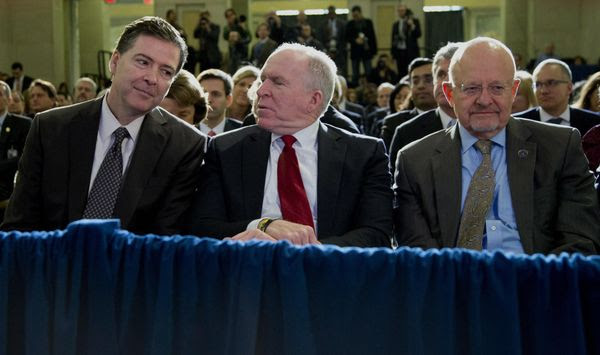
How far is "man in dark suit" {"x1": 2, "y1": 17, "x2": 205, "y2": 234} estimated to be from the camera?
2.93m

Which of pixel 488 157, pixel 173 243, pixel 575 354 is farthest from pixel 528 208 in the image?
pixel 173 243

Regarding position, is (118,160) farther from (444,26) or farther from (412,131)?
(444,26)

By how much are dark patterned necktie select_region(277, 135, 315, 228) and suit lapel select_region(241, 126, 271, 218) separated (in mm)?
60

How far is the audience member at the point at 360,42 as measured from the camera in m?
17.9

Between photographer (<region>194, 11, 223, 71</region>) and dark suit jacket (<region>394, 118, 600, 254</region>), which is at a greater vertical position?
photographer (<region>194, 11, 223, 71</region>)

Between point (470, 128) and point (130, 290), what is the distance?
1.88 meters

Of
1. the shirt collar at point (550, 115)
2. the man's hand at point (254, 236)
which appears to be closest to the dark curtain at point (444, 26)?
the shirt collar at point (550, 115)

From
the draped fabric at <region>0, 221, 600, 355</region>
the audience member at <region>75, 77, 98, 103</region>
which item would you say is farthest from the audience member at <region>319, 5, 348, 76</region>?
the draped fabric at <region>0, 221, 600, 355</region>

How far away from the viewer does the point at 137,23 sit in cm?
324

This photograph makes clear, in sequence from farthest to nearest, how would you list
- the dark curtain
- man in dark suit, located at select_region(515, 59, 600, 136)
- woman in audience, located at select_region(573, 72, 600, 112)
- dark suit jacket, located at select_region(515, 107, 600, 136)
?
the dark curtain
woman in audience, located at select_region(573, 72, 600, 112)
man in dark suit, located at select_region(515, 59, 600, 136)
dark suit jacket, located at select_region(515, 107, 600, 136)

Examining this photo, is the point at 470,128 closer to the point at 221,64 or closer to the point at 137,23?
the point at 137,23

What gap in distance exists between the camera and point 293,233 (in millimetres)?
2395

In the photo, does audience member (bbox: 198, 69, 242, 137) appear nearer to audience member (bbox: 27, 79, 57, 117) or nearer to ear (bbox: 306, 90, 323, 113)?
ear (bbox: 306, 90, 323, 113)

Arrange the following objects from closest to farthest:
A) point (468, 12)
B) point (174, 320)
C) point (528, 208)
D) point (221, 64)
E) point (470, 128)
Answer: point (174, 320) → point (528, 208) → point (470, 128) → point (221, 64) → point (468, 12)
